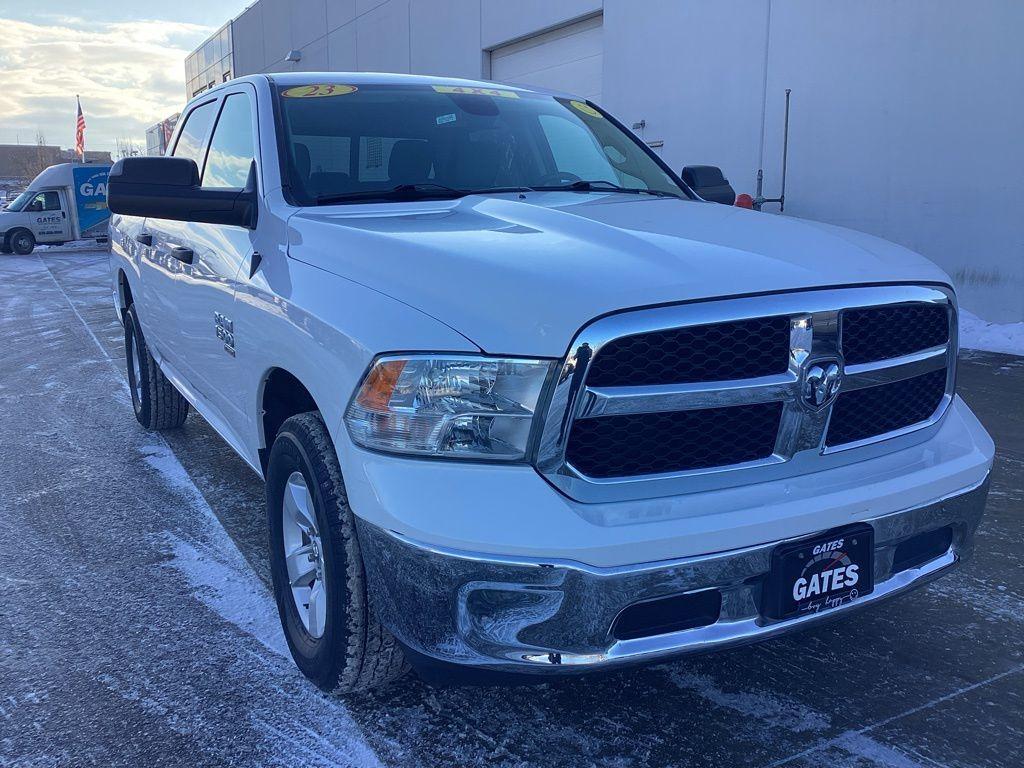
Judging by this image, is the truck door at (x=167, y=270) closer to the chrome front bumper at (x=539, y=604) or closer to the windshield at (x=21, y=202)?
the chrome front bumper at (x=539, y=604)

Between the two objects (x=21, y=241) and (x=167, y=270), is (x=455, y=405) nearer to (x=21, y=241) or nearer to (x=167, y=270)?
(x=167, y=270)

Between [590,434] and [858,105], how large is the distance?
968 cm

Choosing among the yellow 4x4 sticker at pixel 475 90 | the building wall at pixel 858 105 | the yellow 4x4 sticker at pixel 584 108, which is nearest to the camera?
the yellow 4x4 sticker at pixel 475 90

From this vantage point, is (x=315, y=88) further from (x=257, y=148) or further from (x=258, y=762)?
(x=258, y=762)

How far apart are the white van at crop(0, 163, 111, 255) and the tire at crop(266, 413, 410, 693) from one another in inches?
1042

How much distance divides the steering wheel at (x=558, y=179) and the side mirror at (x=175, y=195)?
1.11m

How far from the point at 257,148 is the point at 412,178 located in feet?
1.90

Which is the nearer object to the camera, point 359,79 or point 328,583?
point 328,583

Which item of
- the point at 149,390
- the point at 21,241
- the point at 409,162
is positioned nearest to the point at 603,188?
the point at 409,162

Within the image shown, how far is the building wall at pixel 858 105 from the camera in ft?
29.1

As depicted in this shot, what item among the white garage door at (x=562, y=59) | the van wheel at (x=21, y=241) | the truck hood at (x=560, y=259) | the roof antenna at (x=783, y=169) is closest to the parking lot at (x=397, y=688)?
the truck hood at (x=560, y=259)

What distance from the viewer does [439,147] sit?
11.3 ft

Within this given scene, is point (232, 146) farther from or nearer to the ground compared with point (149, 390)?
farther from the ground

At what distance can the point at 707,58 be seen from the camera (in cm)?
1236
